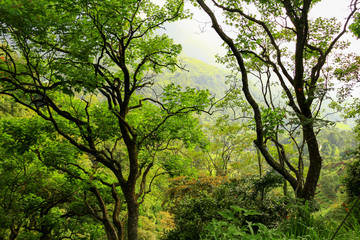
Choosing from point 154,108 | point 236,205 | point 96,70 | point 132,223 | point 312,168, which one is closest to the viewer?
point 236,205

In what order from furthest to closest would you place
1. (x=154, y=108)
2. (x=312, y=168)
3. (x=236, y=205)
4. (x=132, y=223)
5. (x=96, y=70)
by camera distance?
(x=154, y=108)
(x=132, y=223)
(x=96, y=70)
(x=312, y=168)
(x=236, y=205)

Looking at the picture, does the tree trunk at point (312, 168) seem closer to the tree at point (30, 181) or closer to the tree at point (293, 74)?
the tree at point (293, 74)

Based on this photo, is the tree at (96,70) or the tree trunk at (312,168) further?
the tree trunk at (312,168)

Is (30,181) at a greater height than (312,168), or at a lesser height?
lesser

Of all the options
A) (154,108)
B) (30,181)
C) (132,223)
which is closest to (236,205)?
(132,223)

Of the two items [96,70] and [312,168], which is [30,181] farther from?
[312,168]

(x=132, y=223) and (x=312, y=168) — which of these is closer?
(x=312, y=168)

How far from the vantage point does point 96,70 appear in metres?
5.46

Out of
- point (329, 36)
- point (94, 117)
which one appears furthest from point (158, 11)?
point (329, 36)

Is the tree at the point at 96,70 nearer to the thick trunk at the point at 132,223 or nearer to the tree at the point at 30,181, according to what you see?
the thick trunk at the point at 132,223

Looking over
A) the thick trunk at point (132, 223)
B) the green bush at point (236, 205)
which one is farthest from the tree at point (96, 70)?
the green bush at point (236, 205)

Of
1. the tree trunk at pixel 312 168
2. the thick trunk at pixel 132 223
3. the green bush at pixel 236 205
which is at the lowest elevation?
the thick trunk at pixel 132 223

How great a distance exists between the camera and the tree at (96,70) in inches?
178

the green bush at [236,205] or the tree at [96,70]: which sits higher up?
the tree at [96,70]
